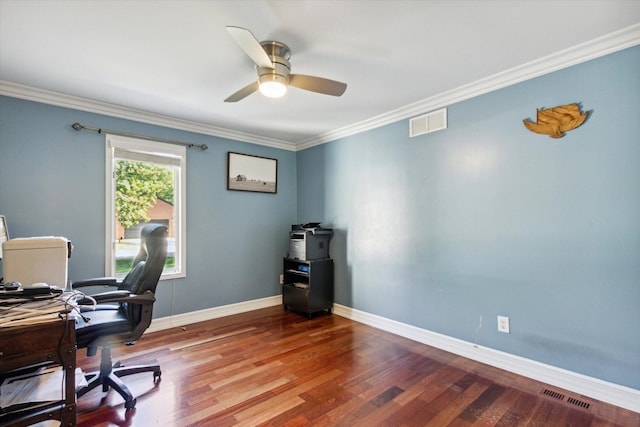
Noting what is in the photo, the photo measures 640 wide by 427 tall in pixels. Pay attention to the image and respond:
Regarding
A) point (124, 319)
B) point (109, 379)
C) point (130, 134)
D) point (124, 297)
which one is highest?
point (130, 134)

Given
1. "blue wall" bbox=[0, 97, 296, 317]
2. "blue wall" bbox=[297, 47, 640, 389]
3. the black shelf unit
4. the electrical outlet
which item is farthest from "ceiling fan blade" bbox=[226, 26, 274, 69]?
the electrical outlet

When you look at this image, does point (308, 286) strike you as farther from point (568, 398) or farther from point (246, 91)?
point (568, 398)

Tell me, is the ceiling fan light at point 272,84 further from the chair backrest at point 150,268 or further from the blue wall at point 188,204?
the blue wall at point 188,204

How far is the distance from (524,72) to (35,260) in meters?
3.54

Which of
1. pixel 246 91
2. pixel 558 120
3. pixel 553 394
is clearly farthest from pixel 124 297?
pixel 558 120

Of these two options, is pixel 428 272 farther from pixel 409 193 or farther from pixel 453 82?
pixel 453 82

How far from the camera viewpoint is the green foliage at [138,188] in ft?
10.7

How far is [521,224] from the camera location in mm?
2426

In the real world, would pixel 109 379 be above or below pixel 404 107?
below

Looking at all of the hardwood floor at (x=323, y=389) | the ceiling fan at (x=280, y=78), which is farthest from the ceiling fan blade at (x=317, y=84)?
the hardwood floor at (x=323, y=389)

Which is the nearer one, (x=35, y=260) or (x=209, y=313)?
(x=35, y=260)

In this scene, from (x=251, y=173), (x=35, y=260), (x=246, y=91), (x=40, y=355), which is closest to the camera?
(x=40, y=355)

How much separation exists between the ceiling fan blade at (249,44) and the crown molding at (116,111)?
2.00 m

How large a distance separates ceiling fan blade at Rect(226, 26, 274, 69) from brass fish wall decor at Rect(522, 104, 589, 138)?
200cm
